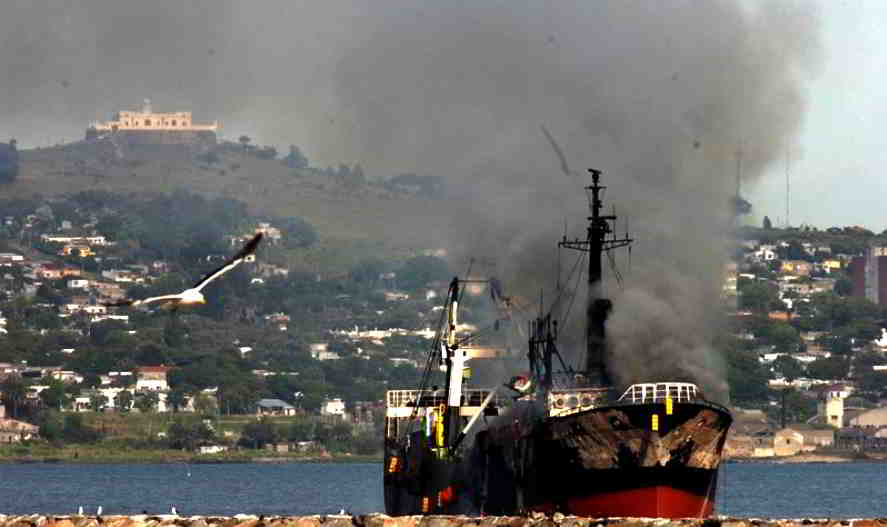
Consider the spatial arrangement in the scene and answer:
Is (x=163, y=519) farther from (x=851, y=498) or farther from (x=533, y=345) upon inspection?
(x=851, y=498)

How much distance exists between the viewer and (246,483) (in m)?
151

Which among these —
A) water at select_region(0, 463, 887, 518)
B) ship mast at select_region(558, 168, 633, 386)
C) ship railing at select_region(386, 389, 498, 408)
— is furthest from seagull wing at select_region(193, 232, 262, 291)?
water at select_region(0, 463, 887, 518)

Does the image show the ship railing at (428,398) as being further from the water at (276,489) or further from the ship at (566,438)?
the water at (276,489)

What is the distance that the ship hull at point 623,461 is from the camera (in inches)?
2665

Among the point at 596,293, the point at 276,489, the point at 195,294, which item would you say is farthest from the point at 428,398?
the point at 276,489

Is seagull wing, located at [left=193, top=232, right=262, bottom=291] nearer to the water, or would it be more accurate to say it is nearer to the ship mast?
the ship mast

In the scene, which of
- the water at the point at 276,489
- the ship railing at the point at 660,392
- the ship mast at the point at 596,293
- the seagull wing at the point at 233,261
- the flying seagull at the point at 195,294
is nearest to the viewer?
the flying seagull at the point at 195,294

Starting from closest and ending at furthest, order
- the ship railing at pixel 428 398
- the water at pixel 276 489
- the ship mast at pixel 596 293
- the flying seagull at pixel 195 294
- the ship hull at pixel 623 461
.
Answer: the flying seagull at pixel 195 294 → the ship hull at pixel 623 461 → the ship mast at pixel 596 293 → the ship railing at pixel 428 398 → the water at pixel 276 489

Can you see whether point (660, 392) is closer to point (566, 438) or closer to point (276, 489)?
point (566, 438)

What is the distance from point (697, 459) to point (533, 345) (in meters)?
12.5

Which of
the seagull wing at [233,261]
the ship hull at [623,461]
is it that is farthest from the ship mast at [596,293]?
the seagull wing at [233,261]

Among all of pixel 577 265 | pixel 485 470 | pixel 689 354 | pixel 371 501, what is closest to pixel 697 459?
pixel 689 354

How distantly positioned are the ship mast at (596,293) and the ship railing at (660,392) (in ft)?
16.1

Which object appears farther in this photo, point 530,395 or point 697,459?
point 530,395
